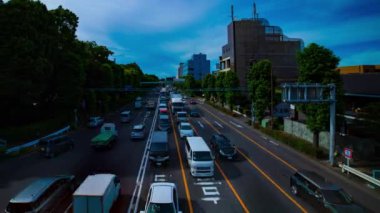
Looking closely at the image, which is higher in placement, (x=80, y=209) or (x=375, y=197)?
(x=80, y=209)

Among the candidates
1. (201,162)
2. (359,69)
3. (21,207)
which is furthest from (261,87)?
(359,69)

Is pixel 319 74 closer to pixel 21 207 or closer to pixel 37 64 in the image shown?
pixel 21 207

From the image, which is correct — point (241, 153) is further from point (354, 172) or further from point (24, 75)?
point (24, 75)

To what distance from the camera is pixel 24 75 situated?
36.4 metres

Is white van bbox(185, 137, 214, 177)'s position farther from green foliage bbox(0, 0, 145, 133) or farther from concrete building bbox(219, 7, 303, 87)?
concrete building bbox(219, 7, 303, 87)

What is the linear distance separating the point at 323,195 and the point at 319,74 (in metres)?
17.4

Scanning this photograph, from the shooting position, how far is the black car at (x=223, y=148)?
29.3 m

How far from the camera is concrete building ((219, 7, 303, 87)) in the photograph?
97.4 m

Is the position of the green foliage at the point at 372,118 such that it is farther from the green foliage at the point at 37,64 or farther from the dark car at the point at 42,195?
the green foliage at the point at 37,64

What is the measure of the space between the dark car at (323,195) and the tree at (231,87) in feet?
161

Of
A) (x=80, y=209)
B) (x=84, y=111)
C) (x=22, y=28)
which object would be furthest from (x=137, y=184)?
(x=84, y=111)

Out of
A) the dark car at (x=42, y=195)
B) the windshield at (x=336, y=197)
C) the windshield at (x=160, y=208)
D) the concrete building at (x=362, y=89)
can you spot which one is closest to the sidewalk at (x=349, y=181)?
the windshield at (x=336, y=197)

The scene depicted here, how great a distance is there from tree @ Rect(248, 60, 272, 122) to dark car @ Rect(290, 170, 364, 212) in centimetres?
2906

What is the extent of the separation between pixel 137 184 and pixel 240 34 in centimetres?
8327
